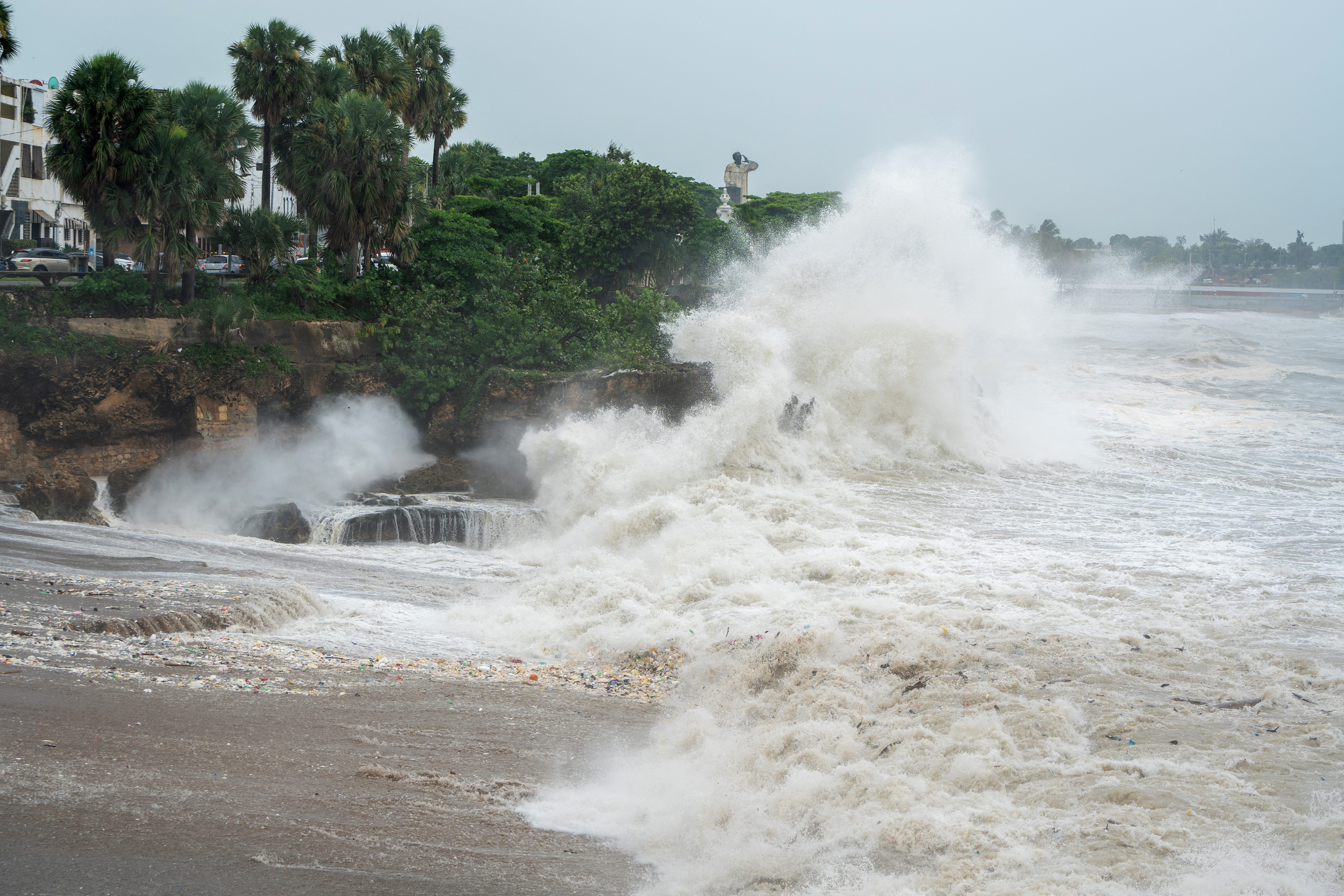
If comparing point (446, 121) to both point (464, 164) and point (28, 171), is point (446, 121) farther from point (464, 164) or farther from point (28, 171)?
point (28, 171)

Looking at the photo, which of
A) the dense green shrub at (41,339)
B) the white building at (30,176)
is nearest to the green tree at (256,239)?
the dense green shrub at (41,339)

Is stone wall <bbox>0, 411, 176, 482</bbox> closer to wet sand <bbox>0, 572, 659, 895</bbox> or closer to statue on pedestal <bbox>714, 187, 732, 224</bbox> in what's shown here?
wet sand <bbox>0, 572, 659, 895</bbox>

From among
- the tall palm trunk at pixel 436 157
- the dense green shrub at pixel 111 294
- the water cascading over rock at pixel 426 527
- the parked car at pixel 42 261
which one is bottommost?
the water cascading over rock at pixel 426 527

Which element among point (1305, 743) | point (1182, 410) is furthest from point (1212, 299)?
point (1305, 743)

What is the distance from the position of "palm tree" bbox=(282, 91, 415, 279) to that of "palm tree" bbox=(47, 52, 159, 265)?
410cm

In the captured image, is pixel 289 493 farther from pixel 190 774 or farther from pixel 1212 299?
pixel 1212 299

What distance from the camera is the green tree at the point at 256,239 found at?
73.5 ft

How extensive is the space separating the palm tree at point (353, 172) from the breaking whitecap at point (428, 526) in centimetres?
940

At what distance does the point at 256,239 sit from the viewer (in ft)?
73.7

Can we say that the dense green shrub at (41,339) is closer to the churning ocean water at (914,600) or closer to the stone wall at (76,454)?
the stone wall at (76,454)

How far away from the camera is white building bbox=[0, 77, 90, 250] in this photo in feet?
135

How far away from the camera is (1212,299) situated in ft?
307

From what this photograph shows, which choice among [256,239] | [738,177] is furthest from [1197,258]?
[256,239]

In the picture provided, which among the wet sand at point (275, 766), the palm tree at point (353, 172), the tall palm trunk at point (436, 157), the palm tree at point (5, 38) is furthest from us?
the tall palm trunk at point (436, 157)
